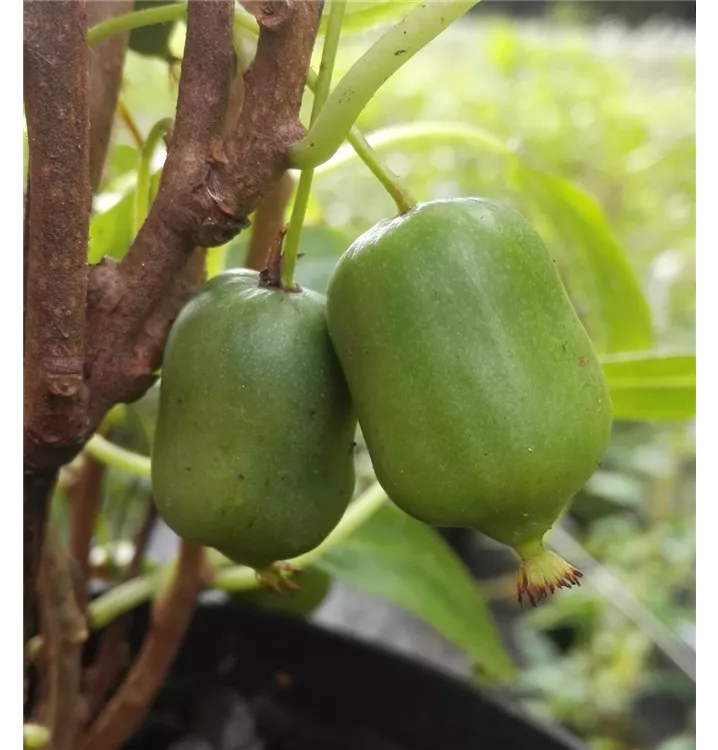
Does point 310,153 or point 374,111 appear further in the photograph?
point 374,111

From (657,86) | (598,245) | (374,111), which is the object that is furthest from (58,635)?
(657,86)

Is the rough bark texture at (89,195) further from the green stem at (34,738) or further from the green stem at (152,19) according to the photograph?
the green stem at (34,738)

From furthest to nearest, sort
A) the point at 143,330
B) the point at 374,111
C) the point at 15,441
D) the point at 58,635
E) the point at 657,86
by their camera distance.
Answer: the point at 657,86
the point at 374,111
the point at 58,635
the point at 143,330
the point at 15,441

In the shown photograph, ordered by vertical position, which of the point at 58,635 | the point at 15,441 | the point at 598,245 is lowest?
the point at 58,635

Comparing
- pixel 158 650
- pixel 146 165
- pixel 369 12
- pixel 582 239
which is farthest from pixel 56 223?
pixel 582 239

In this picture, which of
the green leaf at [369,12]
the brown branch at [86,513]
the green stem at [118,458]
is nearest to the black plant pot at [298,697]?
the brown branch at [86,513]

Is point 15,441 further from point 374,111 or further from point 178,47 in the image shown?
point 374,111

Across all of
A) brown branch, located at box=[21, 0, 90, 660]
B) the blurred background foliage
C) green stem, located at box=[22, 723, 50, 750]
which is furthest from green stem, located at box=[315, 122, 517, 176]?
green stem, located at box=[22, 723, 50, 750]
